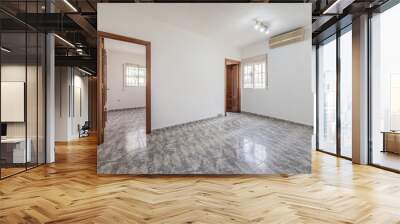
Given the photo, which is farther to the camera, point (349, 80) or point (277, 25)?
point (349, 80)

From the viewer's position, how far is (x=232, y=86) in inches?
181

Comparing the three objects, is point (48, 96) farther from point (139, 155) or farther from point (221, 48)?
point (221, 48)

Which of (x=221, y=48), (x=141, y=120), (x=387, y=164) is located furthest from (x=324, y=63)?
(x=141, y=120)

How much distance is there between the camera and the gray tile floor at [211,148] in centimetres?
455

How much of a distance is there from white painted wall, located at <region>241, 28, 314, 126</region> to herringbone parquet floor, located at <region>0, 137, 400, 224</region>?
39.1 inches

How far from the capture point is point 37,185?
4262 millimetres

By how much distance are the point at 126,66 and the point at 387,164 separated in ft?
15.3

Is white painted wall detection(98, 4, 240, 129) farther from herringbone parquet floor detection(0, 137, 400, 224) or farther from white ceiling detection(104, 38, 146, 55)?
herringbone parquet floor detection(0, 137, 400, 224)

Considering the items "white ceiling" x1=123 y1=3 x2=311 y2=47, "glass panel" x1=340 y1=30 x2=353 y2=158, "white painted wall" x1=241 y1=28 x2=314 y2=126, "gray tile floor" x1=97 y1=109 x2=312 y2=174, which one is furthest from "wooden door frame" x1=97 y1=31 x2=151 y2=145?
"glass panel" x1=340 y1=30 x2=353 y2=158

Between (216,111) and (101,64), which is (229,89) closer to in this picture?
(216,111)

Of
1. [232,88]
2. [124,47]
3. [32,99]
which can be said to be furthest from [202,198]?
[32,99]

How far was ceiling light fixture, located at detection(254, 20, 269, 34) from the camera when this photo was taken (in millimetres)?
4496

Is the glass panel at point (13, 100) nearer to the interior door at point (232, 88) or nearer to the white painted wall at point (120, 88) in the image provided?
the white painted wall at point (120, 88)

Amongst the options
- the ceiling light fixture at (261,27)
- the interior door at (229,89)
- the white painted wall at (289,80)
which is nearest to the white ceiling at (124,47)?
the interior door at (229,89)
